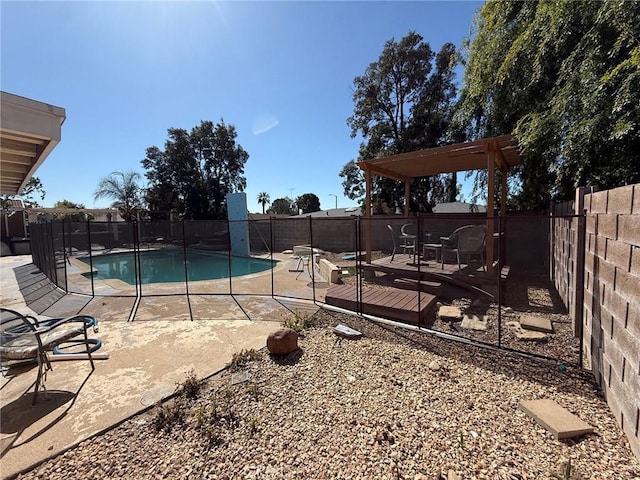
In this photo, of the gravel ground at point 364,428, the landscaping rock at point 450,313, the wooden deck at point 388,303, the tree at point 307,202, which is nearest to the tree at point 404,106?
the wooden deck at point 388,303

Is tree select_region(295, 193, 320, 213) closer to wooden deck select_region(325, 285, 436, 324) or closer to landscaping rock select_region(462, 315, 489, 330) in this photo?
wooden deck select_region(325, 285, 436, 324)

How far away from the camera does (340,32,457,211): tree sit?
13.1 meters

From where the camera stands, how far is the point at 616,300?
1.99 m

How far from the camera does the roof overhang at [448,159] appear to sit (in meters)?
4.96

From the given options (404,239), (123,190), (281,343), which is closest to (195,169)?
(123,190)

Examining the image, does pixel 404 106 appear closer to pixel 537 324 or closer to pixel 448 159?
pixel 448 159

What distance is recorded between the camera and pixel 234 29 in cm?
594

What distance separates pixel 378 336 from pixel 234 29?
6.54m

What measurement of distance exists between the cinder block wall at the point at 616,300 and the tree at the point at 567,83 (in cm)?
165

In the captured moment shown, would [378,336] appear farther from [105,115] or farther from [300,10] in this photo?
[105,115]

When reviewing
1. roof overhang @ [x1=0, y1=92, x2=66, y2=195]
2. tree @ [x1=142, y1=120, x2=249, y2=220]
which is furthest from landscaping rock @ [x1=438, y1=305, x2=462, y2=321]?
tree @ [x1=142, y1=120, x2=249, y2=220]

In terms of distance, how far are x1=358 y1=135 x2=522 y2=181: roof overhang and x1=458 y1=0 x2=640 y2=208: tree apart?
1.47ft

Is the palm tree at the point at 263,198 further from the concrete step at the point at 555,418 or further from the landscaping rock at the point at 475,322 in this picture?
the concrete step at the point at 555,418

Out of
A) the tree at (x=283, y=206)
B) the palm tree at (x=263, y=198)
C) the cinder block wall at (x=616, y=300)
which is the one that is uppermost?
the palm tree at (x=263, y=198)
